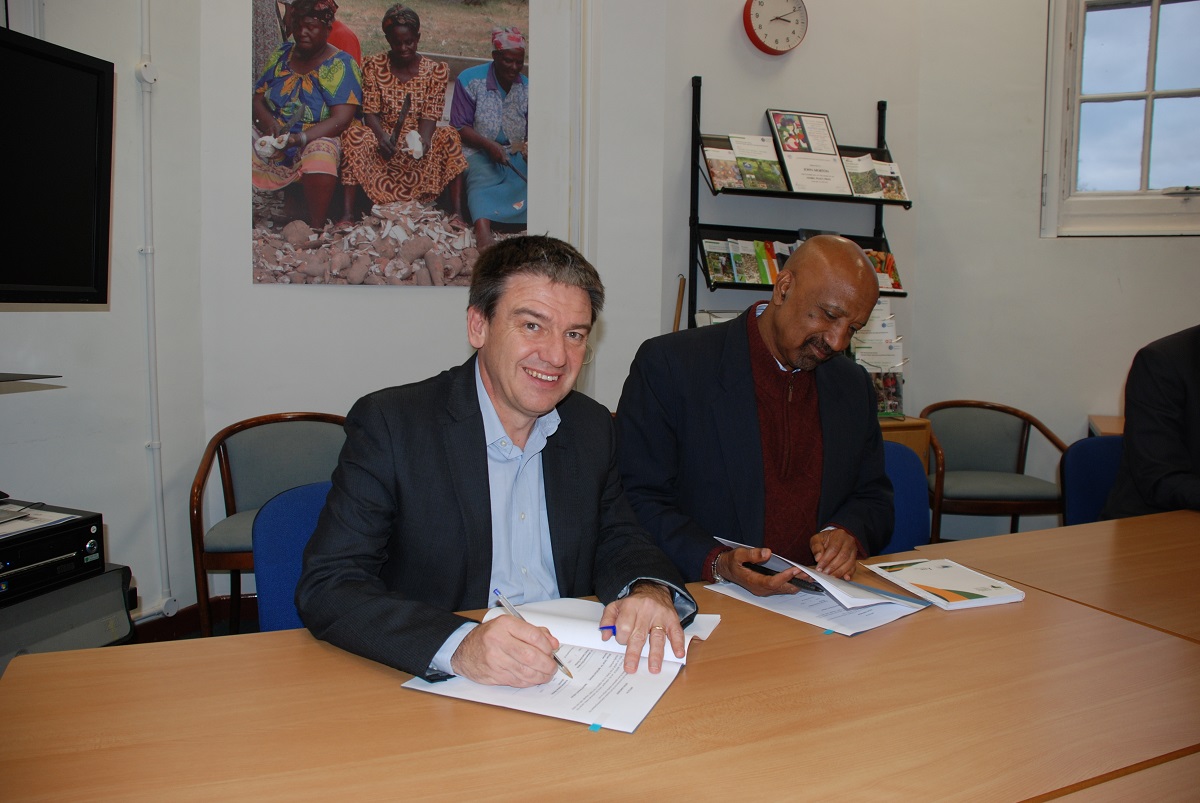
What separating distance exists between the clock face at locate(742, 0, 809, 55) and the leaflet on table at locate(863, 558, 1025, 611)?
10.8 feet

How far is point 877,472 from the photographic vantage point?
8.02ft

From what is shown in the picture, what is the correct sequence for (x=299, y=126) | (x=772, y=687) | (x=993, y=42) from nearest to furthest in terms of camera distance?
1. (x=772, y=687)
2. (x=299, y=126)
3. (x=993, y=42)

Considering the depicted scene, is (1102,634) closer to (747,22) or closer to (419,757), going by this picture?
(419,757)

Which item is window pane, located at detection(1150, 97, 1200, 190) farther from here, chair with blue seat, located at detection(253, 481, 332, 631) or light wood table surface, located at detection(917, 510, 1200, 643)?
chair with blue seat, located at detection(253, 481, 332, 631)

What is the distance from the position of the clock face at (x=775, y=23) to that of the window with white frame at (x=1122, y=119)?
4.89 feet

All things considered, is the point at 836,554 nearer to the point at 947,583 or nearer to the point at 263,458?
the point at 947,583

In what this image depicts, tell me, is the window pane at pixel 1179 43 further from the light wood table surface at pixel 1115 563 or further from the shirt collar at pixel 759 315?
the shirt collar at pixel 759 315

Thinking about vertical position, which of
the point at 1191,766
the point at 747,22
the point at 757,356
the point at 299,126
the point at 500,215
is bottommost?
the point at 1191,766

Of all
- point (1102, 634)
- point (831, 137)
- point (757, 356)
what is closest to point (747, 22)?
point (831, 137)

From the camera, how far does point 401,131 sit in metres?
3.76

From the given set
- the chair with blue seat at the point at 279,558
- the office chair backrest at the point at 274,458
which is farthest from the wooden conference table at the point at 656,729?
the office chair backrest at the point at 274,458

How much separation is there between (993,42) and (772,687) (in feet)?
15.4

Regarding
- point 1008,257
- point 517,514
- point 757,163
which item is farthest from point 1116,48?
point 517,514

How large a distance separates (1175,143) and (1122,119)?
307 mm
